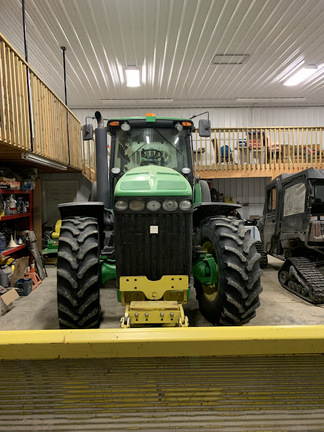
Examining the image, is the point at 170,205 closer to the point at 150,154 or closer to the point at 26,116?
the point at 150,154

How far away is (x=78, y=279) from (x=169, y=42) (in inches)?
231

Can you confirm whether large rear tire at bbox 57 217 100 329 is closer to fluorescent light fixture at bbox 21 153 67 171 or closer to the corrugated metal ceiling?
fluorescent light fixture at bbox 21 153 67 171

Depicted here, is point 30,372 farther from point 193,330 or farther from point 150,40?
point 150,40

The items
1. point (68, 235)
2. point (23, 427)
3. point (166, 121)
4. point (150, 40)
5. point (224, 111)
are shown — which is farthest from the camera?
point (224, 111)

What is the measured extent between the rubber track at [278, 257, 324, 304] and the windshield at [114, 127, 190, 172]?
7.73 feet

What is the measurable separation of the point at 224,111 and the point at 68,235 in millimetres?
10037

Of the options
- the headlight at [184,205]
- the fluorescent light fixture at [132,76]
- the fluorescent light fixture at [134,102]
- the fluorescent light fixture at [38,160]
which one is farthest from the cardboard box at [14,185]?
the fluorescent light fixture at [134,102]

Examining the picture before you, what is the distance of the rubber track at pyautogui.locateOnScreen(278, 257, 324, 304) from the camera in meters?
3.85

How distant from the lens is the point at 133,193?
2.41 metres

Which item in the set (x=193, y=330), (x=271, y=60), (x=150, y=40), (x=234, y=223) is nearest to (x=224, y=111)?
(x=271, y=60)

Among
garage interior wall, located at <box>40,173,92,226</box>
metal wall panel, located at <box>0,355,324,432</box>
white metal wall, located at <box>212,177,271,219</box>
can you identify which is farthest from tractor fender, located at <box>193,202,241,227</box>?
white metal wall, located at <box>212,177,271,219</box>

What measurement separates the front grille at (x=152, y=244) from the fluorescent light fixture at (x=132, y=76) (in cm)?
638

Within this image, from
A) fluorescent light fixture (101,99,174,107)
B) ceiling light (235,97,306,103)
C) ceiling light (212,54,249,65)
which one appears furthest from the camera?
ceiling light (235,97,306,103)

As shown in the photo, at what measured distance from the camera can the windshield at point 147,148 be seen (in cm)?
362
